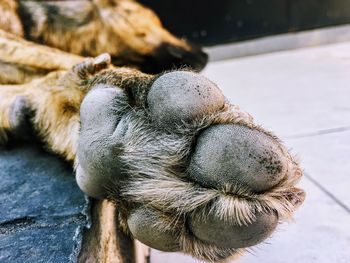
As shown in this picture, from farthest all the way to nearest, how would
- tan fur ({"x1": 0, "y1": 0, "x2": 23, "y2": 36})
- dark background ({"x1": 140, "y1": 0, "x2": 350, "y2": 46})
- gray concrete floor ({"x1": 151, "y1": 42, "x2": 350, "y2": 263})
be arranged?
dark background ({"x1": 140, "y1": 0, "x2": 350, "y2": 46})
tan fur ({"x1": 0, "y1": 0, "x2": 23, "y2": 36})
gray concrete floor ({"x1": 151, "y1": 42, "x2": 350, "y2": 263})

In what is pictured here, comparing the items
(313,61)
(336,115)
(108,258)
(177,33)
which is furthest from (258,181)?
(177,33)

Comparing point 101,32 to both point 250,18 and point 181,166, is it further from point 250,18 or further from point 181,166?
point 250,18

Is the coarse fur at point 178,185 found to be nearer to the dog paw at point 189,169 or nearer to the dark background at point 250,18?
the dog paw at point 189,169

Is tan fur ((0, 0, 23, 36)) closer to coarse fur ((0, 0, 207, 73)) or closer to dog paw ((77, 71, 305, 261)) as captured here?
coarse fur ((0, 0, 207, 73))

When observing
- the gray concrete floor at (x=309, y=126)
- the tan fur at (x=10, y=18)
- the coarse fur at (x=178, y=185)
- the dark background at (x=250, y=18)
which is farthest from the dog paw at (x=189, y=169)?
the dark background at (x=250, y=18)

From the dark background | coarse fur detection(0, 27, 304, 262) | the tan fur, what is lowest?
the dark background

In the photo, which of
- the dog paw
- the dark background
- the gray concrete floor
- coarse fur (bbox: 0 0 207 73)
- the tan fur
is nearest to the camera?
the dog paw

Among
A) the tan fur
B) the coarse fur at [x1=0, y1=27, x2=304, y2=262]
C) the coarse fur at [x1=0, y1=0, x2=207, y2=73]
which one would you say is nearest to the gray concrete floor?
the coarse fur at [x1=0, y1=27, x2=304, y2=262]
